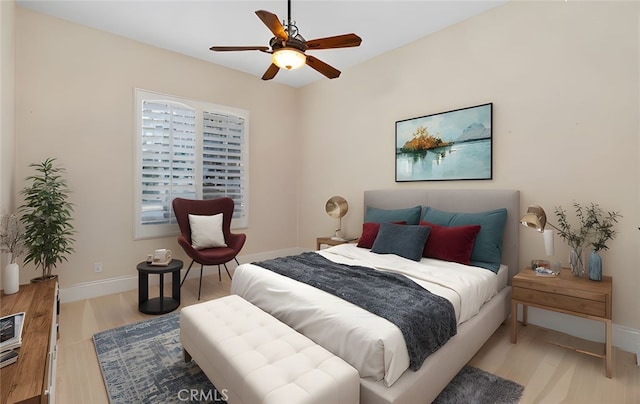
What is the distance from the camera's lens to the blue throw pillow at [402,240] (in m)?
2.83

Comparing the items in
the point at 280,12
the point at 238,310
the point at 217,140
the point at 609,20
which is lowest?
the point at 238,310

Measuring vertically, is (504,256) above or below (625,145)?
below

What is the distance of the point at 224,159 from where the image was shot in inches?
173

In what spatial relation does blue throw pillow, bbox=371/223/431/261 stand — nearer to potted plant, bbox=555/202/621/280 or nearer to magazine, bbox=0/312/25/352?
potted plant, bbox=555/202/621/280

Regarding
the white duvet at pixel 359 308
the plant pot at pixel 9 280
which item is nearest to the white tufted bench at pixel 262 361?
the white duvet at pixel 359 308

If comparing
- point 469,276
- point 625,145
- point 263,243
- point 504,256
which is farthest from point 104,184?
point 625,145

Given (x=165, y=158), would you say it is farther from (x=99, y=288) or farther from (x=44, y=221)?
(x=99, y=288)

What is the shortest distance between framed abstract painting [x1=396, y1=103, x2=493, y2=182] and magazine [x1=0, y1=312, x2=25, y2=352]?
3.54m

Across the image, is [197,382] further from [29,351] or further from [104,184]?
[104,184]

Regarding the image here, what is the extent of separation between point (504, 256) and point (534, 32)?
213 cm

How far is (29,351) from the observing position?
1363mm

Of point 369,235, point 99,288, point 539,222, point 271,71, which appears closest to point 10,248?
point 99,288

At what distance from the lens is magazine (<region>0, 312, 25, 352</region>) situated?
136cm

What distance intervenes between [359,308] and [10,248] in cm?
261
